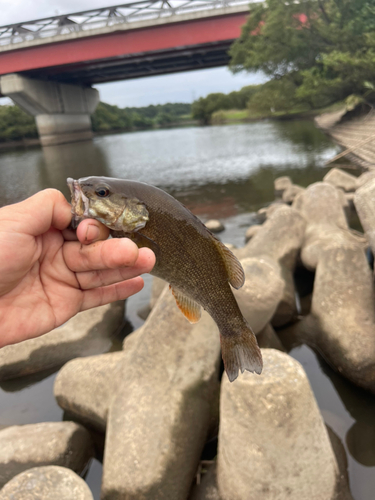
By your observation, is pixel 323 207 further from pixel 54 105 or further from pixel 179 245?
pixel 54 105

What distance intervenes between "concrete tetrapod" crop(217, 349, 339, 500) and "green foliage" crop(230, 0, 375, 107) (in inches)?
1006

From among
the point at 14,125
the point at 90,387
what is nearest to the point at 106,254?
the point at 90,387

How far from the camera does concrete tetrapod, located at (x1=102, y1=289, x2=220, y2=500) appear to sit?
301 centimetres

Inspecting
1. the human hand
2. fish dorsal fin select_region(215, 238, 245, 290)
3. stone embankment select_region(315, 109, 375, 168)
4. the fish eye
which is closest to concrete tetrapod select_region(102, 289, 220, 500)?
the human hand

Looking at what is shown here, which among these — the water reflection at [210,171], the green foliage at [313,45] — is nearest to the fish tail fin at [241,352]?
the water reflection at [210,171]

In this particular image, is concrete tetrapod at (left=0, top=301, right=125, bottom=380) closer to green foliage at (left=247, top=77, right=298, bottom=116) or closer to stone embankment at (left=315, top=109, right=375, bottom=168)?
stone embankment at (left=315, top=109, right=375, bottom=168)

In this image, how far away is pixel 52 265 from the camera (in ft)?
7.63

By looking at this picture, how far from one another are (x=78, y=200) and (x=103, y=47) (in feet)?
123

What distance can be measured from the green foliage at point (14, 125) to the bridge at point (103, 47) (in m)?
6.27

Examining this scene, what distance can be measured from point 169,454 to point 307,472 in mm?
1170

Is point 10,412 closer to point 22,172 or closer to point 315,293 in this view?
point 315,293

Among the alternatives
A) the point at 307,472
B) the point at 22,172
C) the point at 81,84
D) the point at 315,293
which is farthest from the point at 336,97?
the point at 81,84

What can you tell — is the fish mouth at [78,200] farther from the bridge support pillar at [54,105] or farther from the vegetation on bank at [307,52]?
the bridge support pillar at [54,105]

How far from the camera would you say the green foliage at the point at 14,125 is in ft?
161
